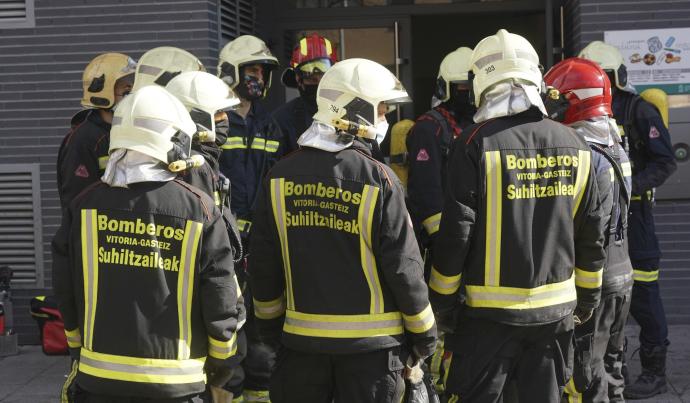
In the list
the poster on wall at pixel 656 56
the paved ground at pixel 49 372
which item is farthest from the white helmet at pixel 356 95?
the poster on wall at pixel 656 56

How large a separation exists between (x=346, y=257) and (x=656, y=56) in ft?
14.6

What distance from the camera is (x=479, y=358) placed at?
4.28m

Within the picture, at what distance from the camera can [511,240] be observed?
13.9ft

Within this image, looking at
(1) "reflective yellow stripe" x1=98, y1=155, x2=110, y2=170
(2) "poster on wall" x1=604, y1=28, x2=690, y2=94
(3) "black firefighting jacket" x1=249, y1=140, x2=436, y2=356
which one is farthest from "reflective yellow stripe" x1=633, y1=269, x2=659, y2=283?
(1) "reflective yellow stripe" x1=98, y1=155, x2=110, y2=170

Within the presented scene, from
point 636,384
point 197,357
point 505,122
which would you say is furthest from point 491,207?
point 636,384

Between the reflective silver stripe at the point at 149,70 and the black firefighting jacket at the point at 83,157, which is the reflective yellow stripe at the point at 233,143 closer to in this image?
the reflective silver stripe at the point at 149,70

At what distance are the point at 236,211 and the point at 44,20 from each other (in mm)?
2907

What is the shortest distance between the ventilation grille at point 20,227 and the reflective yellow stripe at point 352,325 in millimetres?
4280

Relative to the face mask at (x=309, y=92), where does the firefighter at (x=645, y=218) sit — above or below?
below

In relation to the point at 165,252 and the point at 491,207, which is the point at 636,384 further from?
the point at 165,252

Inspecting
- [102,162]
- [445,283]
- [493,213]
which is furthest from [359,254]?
[102,162]

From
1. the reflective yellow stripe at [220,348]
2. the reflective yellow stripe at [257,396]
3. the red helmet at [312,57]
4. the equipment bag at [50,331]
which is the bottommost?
the reflective yellow stripe at [257,396]

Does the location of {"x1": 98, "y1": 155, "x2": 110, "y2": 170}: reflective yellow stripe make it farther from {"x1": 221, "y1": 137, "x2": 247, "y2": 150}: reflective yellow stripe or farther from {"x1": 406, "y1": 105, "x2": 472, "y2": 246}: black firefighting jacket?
{"x1": 406, "y1": 105, "x2": 472, "y2": 246}: black firefighting jacket

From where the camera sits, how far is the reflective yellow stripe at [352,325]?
4012 mm
